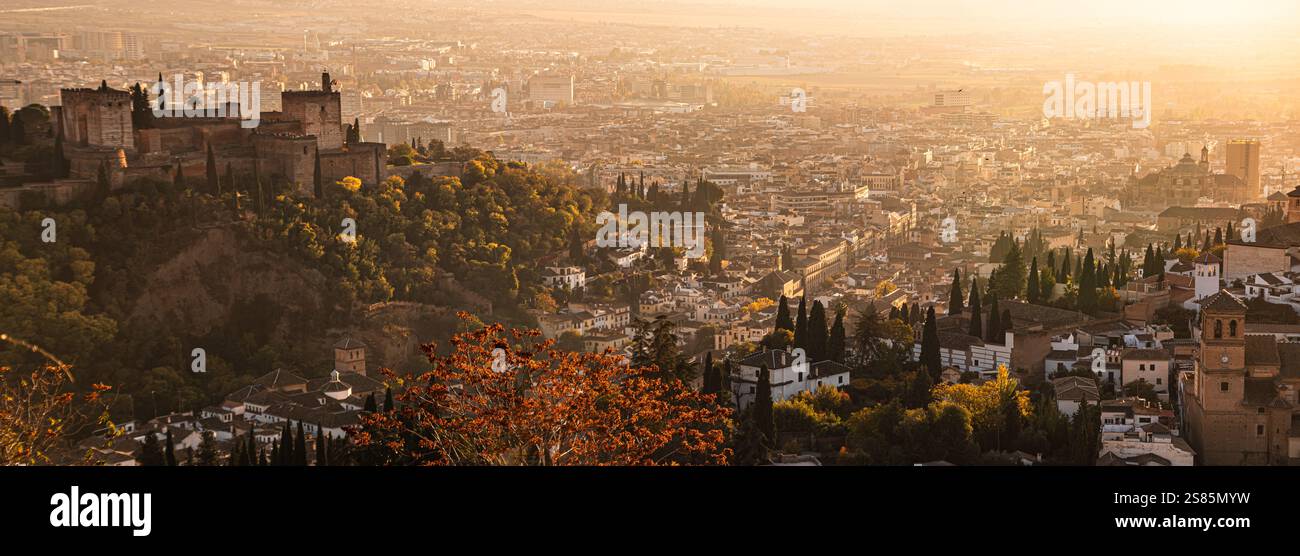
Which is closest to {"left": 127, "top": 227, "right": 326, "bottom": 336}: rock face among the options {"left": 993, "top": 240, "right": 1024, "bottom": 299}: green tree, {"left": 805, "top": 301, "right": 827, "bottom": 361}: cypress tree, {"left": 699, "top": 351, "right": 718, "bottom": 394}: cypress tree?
{"left": 805, "top": 301, "right": 827, "bottom": 361}: cypress tree

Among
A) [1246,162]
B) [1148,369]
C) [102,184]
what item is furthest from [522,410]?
[1246,162]

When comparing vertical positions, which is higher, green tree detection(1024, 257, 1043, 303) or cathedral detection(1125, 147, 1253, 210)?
green tree detection(1024, 257, 1043, 303)

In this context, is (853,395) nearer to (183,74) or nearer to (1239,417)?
(1239,417)

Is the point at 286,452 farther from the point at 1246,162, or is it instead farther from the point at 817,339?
the point at 1246,162

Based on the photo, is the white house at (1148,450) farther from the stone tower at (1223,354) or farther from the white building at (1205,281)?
the white building at (1205,281)

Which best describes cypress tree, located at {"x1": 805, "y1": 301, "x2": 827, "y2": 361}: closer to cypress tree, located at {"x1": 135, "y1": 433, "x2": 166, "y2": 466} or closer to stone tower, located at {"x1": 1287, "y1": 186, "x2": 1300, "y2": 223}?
cypress tree, located at {"x1": 135, "y1": 433, "x2": 166, "y2": 466}

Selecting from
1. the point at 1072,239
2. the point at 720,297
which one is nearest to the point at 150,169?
the point at 720,297
